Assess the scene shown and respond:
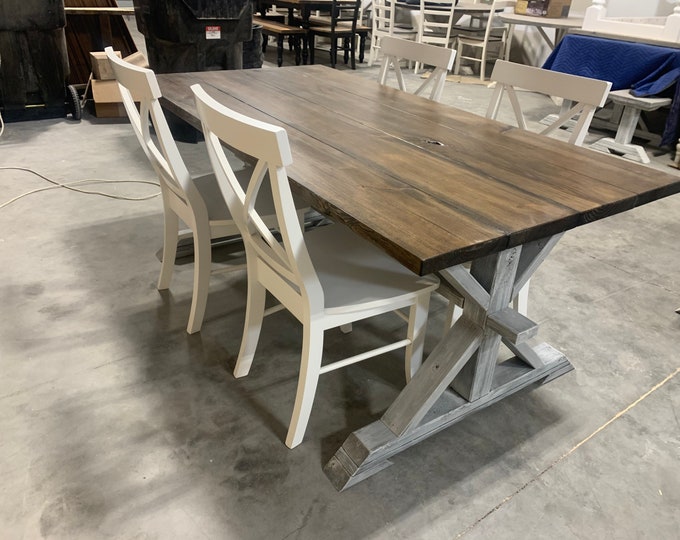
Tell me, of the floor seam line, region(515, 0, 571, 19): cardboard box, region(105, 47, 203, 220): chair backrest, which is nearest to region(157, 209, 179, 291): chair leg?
region(105, 47, 203, 220): chair backrest

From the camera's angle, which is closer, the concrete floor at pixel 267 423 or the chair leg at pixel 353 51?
the concrete floor at pixel 267 423

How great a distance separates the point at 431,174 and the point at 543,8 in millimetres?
5303

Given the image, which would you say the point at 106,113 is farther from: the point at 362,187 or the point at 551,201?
the point at 551,201

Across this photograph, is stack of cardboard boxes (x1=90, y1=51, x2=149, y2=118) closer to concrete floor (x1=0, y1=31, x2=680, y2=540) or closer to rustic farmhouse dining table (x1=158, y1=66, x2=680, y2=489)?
concrete floor (x1=0, y1=31, x2=680, y2=540)

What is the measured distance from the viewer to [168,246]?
2.22 m

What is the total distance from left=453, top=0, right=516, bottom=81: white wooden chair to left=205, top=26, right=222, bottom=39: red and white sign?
399 cm

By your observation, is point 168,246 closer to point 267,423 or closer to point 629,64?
point 267,423

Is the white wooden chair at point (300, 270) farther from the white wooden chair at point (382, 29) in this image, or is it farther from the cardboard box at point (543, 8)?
the white wooden chair at point (382, 29)

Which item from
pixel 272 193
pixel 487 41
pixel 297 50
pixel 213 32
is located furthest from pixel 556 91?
pixel 297 50

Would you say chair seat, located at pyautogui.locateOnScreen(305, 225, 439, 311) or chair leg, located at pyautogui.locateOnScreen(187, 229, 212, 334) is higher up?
chair seat, located at pyautogui.locateOnScreen(305, 225, 439, 311)

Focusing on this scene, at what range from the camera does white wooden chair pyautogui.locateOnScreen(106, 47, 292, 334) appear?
66.6 inches

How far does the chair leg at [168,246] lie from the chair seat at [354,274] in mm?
655

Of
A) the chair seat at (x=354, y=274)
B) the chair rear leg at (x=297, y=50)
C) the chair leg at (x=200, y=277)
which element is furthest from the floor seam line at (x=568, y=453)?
the chair rear leg at (x=297, y=50)

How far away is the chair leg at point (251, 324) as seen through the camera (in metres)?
1.74
